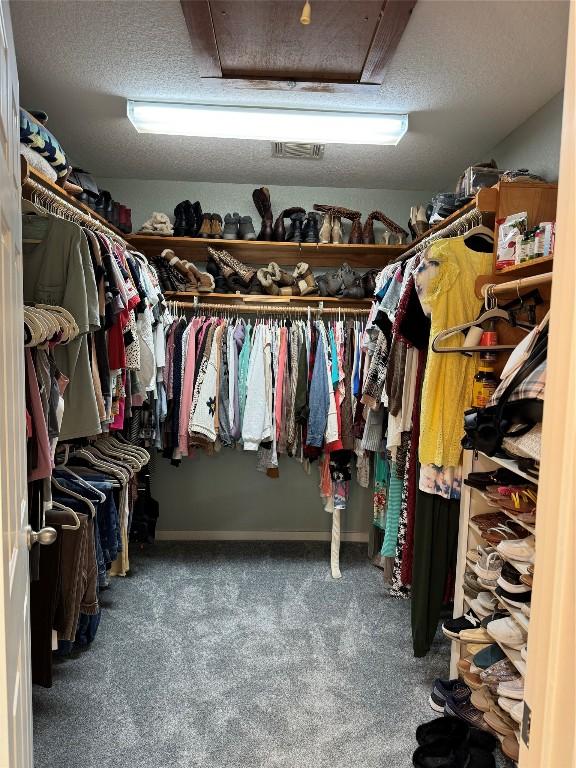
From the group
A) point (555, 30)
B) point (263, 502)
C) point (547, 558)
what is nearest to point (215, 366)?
point (263, 502)

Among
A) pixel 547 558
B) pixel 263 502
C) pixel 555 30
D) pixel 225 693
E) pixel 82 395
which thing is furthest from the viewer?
pixel 263 502

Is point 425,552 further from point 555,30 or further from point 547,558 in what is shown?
point 555,30

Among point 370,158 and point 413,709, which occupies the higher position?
point 370,158

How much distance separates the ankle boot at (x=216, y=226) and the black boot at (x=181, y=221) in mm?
172

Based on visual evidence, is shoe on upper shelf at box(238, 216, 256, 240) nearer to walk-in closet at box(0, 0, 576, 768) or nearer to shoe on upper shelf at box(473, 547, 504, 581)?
walk-in closet at box(0, 0, 576, 768)

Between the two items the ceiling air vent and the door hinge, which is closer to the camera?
the door hinge

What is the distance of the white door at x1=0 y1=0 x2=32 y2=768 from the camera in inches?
31.2

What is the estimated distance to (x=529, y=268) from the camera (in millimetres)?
1828

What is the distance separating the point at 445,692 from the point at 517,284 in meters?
1.57

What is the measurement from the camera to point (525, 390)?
1370mm

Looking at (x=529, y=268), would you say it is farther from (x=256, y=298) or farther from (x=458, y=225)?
(x=256, y=298)

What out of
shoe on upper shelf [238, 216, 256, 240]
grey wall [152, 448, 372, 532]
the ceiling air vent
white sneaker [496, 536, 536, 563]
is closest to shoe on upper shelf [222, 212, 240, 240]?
shoe on upper shelf [238, 216, 256, 240]

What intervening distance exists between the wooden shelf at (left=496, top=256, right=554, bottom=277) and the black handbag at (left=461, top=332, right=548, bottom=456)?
0.32 m

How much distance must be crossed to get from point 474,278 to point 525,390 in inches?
35.3
